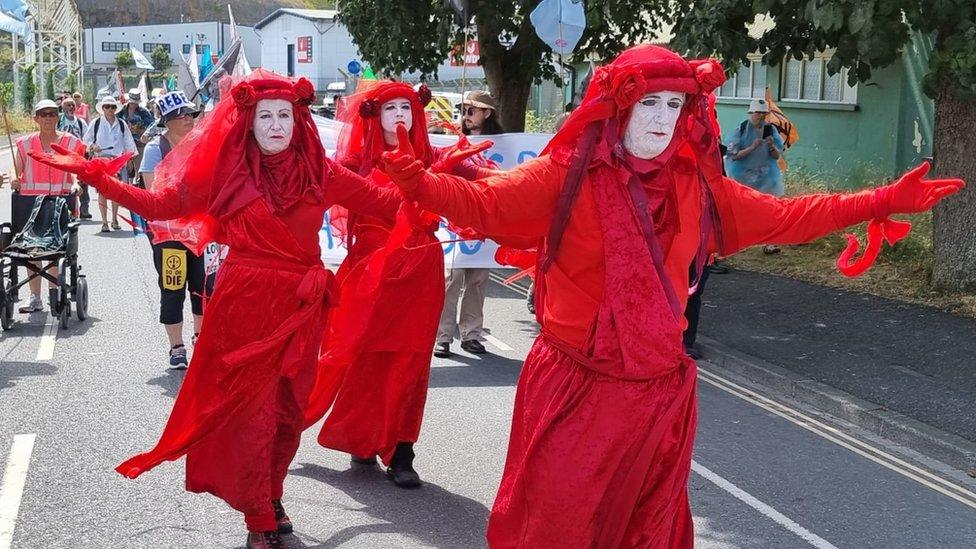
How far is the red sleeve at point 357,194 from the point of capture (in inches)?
198

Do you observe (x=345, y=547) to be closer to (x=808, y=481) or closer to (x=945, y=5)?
(x=808, y=481)

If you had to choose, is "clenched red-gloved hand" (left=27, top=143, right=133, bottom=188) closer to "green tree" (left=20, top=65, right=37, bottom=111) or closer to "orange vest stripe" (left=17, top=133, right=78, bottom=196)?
"orange vest stripe" (left=17, top=133, right=78, bottom=196)

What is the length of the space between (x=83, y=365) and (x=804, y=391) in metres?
4.95

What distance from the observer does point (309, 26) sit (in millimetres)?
73438

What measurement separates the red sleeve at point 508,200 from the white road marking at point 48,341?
19.2 feet

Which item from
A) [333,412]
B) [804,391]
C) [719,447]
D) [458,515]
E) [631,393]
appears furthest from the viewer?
[804,391]

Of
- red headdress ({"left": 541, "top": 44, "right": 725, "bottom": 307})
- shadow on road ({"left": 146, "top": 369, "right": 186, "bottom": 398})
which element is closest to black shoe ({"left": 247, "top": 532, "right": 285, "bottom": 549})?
red headdress ({"left": 541, "top": 44, "right": 725, "bottom": 307})

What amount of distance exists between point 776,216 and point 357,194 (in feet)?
6.22

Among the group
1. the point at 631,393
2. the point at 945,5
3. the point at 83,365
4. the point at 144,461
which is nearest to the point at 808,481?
the point at 631,393

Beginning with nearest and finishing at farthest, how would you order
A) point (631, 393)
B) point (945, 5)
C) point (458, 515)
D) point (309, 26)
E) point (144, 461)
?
point (631, 393) → point (144, 461) → point (458, 515) → point (945, 5) → point (309, 26)

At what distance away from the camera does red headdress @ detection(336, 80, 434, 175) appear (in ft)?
18.9

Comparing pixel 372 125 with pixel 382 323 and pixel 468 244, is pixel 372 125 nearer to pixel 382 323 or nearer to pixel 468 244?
pixel 382 323

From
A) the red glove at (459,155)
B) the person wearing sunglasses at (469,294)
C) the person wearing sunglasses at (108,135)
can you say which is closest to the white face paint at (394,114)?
the red glove at (459,155)

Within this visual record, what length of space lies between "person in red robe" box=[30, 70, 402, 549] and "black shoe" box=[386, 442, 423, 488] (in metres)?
0.92
